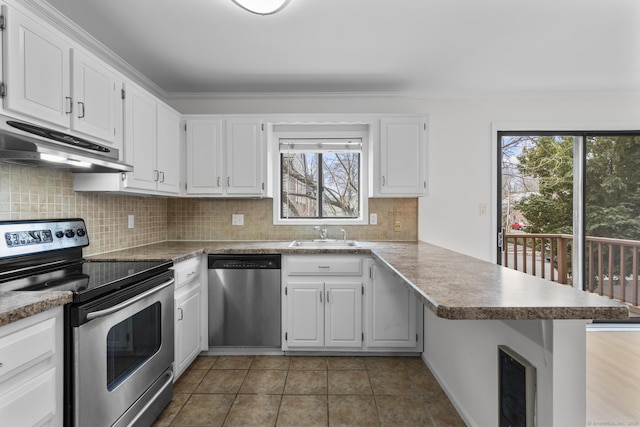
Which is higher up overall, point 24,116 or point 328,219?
point 24,116

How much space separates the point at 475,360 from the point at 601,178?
2.98 metres

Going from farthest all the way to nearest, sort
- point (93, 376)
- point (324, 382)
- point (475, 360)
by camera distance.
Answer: point (324, 382), point (475, 360), point (93, 376)

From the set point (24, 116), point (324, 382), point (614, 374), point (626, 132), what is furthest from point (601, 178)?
point (24, 116)

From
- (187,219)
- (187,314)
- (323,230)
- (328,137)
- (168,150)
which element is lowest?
(187,314)

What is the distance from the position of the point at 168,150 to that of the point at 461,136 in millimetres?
2832

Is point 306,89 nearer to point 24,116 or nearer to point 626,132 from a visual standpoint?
point 24,116

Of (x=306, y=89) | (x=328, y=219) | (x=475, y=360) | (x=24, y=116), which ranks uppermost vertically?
(x=306, y=89)

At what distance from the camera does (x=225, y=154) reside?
9.84 feet

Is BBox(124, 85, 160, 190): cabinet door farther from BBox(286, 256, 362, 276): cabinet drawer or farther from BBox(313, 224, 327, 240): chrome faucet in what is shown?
BBox(313, 224, 327, 240): chrome faucet

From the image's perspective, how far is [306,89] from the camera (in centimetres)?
319

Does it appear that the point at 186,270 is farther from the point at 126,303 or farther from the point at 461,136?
the point at 461,136

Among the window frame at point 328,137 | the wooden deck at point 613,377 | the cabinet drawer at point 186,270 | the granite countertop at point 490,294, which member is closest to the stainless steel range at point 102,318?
the cabinet drawer at point 186,270

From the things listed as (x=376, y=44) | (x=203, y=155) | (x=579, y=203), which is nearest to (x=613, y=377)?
(x=579, y=203)

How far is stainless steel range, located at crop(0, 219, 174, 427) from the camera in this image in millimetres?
1303
